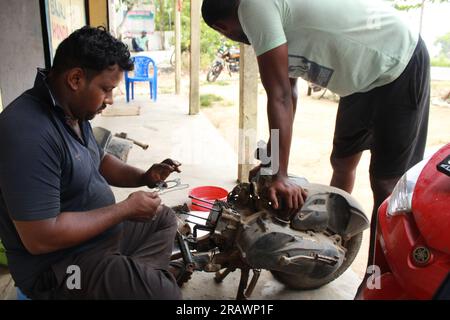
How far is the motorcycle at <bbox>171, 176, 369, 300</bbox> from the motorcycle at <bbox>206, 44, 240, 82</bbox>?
16.7 meters

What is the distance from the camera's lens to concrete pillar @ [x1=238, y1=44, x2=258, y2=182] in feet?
13.7

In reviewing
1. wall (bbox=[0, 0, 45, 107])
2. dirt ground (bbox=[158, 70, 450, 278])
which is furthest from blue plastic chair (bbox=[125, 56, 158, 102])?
wall (bbox=[0, 0, 45, 107])

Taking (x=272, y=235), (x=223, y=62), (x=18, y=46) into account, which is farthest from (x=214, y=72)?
(x=272, y=235)

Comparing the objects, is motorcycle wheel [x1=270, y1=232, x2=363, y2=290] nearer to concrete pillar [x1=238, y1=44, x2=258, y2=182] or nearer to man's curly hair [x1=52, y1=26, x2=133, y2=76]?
man's curly hair [x1=52, y1=26, x2=133, y2=76]

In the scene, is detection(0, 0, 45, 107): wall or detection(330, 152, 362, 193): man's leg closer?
detection(330, 152, 362, 193): man's leg

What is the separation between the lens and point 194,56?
812 cm

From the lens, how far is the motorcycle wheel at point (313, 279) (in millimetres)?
2496

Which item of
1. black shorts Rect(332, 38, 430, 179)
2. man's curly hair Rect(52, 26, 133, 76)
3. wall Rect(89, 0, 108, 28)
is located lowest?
black shorts Rect(332, 38, 430, 179)

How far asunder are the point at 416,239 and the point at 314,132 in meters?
8.37

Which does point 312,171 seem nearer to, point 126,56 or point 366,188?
point 366,188

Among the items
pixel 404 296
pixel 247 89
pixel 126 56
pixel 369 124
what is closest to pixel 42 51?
pixel 247 89

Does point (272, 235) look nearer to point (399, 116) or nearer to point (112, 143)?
point (399, 116)

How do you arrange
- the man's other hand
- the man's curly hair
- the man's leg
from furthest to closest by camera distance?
1. the man's leg
2. the man's other hand
3. the man's curly hair

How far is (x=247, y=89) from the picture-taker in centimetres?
425
